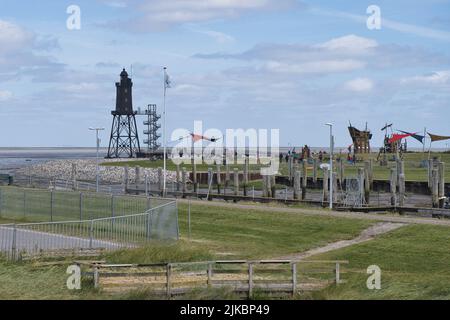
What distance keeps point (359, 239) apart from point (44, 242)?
45.8 feet

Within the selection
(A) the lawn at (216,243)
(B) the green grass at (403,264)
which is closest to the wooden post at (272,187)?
(A) the lawn at (216,243)

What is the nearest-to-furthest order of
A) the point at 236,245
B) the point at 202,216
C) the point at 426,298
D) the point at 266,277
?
the point at 426,298 < the point at 266,277 < the point at 236,245 < the point at 202,216

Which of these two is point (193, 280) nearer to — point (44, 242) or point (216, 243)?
point (44, 242)

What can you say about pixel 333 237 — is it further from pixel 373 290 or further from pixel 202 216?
pixel 373 290

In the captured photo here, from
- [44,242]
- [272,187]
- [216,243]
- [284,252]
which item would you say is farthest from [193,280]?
[272,187]

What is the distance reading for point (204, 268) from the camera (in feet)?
80.2

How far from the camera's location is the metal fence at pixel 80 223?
28.6 meters

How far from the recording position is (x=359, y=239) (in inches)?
1398

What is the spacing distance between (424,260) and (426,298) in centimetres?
944

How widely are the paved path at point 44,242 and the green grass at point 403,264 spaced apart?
331 inches

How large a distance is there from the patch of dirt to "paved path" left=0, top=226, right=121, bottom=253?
7130mm

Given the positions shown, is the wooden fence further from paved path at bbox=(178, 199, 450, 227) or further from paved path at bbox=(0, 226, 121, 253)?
paved path at bbox=(178, 199, 450, 227)

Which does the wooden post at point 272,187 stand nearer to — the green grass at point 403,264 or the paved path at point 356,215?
the paved path at point 356,215

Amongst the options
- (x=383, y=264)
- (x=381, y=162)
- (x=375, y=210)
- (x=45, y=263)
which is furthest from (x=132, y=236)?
(x=381, y=162)
